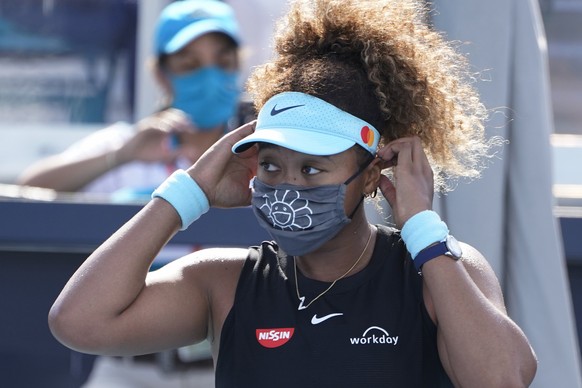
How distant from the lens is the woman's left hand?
7.36ft

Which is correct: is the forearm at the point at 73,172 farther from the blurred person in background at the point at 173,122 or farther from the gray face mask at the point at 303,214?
the gray face mask at the point at 303,214

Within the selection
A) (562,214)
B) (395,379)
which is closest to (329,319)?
(395,379)

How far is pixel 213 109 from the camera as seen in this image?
14.1 feet

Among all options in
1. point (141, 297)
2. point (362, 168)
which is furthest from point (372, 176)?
point (141, 297)

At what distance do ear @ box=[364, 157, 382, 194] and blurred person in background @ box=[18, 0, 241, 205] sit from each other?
1.81 m

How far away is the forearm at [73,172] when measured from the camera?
4164 millimetres

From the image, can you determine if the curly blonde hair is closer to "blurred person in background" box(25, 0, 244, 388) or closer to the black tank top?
the black tank top

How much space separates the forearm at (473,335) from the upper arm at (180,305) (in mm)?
502

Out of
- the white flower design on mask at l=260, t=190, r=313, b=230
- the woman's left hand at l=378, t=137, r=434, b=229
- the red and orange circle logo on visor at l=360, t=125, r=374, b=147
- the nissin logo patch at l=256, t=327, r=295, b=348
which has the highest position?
the red and orange circle logo on visor at l=360, t=125, r=374, b=147

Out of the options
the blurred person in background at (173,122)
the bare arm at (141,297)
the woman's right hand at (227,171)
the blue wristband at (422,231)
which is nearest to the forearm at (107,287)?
the bare arm at (141,297)

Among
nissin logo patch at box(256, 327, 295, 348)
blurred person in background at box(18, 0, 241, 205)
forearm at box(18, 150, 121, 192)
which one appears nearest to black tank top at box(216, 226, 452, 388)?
nissin logo patch at box(256, 327, 295, 348)

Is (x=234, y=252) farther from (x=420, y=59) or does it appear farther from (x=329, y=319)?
(x=420, y=59)

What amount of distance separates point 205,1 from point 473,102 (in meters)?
2.34

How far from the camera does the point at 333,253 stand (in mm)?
2340
